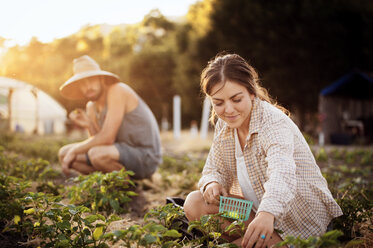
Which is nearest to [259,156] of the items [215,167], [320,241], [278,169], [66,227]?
[278,169]

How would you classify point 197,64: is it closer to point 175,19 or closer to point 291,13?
point 291,13

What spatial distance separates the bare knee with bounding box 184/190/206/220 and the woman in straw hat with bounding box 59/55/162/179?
4.79ft

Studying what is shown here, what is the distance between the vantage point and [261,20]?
13547 millimetres

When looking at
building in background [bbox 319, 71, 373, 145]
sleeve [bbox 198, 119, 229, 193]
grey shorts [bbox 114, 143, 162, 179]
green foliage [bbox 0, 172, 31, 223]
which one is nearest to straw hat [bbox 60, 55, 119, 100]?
grey shorts [bbox 114, 143, 162, 179]

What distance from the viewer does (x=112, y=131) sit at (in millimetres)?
3428

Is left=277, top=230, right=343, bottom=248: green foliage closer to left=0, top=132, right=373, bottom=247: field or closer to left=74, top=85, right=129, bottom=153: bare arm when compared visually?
left=0, top=132, right=373, bottom=247: field

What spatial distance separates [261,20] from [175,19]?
46.5 feet

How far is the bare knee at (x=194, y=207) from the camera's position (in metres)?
2.03

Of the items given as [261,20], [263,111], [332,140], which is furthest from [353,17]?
[263,111]

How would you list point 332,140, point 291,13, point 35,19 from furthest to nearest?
point 291,13, point 332,140, point 35,19

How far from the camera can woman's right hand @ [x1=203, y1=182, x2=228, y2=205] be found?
200cm

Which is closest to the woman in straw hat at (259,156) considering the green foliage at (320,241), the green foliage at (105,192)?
the green foliage at (320,241)

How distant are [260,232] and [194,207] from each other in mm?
607

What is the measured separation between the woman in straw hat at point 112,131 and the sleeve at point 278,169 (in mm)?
1878
